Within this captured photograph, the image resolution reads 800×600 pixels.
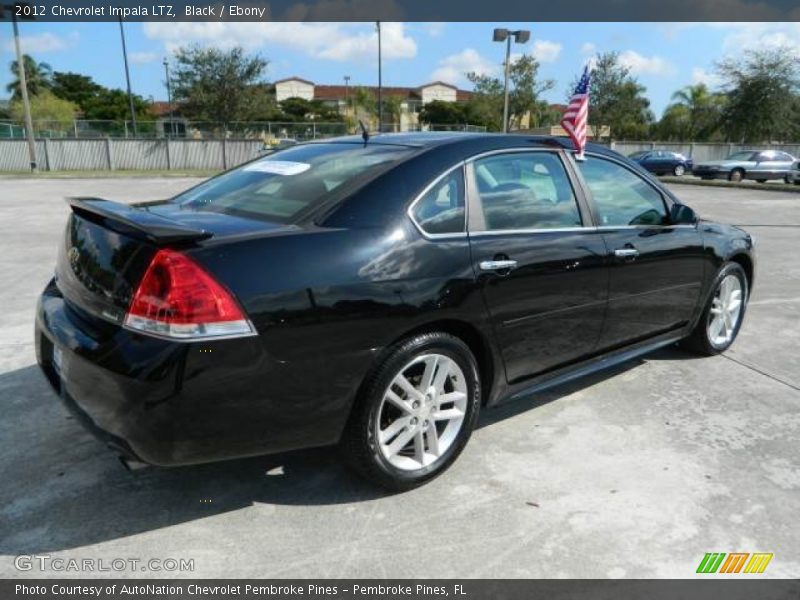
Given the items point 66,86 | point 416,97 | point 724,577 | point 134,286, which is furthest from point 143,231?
point 416,97

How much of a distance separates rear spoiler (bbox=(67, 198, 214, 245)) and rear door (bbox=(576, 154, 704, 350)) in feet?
7.54

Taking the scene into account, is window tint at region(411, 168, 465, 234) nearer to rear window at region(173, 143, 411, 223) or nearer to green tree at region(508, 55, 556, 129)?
rear window at region(173, 143, 411, 223)

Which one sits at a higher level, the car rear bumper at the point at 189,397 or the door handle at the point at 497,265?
the door handle at the point at 497,265

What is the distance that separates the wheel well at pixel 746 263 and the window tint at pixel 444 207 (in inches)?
107

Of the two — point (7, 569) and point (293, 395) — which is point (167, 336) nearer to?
point (293, 395)

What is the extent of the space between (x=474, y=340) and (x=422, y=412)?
1.46 feet

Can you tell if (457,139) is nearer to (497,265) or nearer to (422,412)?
(497,265)

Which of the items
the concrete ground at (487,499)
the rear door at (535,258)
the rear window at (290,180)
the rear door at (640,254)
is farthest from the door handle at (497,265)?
the concrete ground at (487,499)

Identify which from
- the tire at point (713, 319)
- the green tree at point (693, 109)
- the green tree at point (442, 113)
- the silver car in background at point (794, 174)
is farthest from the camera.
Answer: the green tree at point (442, 113)

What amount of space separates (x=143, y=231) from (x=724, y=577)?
8.35 ft

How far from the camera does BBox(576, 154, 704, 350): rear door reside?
3.70 meters

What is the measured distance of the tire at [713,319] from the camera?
4598 mm

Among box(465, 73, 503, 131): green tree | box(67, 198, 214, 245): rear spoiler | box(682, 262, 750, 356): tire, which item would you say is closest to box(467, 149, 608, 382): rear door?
box(67, 198, 214, 245): rear spoiler

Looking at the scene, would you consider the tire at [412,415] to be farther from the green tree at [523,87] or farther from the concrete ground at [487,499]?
the green tree at [523,87]
